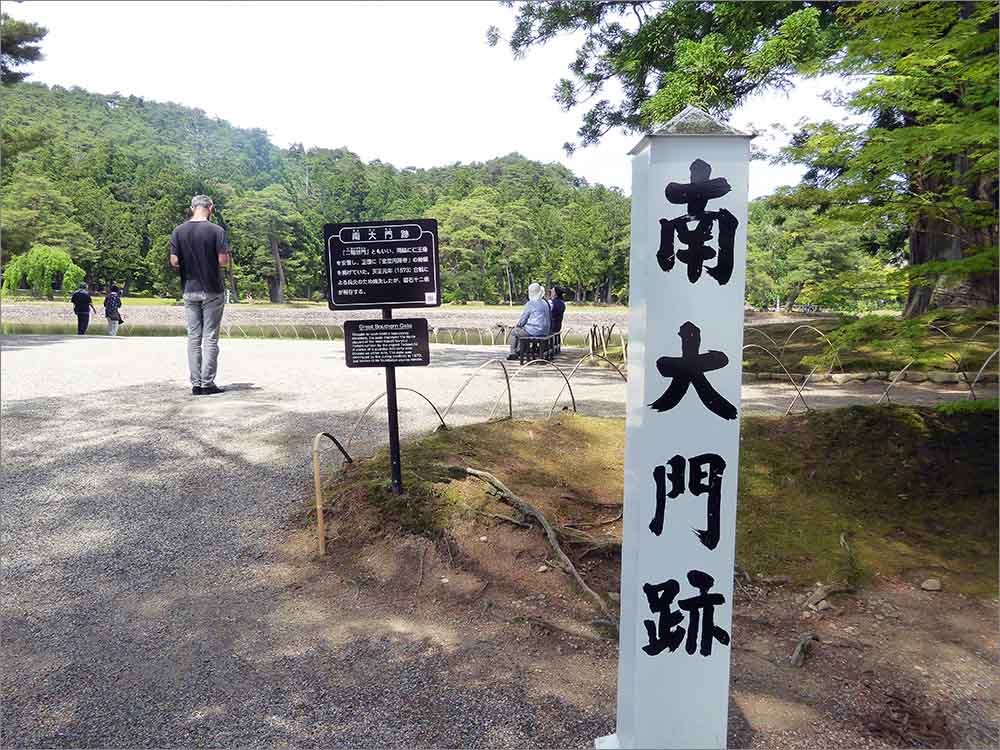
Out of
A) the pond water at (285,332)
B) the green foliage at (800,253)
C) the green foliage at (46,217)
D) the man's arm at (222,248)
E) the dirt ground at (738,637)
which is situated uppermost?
the green foliage at (46,217)

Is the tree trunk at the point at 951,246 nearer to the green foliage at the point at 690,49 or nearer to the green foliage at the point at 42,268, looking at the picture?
the green foliage at the point at 690,49

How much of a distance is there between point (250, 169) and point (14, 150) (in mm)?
33035

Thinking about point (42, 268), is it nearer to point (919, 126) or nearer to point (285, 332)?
point (285, 332)

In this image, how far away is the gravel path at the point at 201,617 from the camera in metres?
2.10

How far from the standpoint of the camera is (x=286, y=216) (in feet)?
109

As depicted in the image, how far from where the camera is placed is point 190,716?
2.13 metres

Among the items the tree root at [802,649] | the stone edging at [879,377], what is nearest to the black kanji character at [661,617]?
the tree root at [802,649]

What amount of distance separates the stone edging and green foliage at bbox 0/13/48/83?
49.8 ft

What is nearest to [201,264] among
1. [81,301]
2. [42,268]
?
[81,301]

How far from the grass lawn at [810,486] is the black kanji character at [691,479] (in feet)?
5.59

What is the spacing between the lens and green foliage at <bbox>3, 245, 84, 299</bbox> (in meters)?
27.5

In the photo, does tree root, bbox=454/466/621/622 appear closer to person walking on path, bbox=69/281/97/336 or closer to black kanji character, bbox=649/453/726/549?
black kanji character, bbox=649/453/726/549

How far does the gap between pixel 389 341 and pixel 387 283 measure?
322 millimetres

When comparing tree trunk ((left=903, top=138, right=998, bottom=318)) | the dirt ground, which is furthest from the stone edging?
the dirt ground
